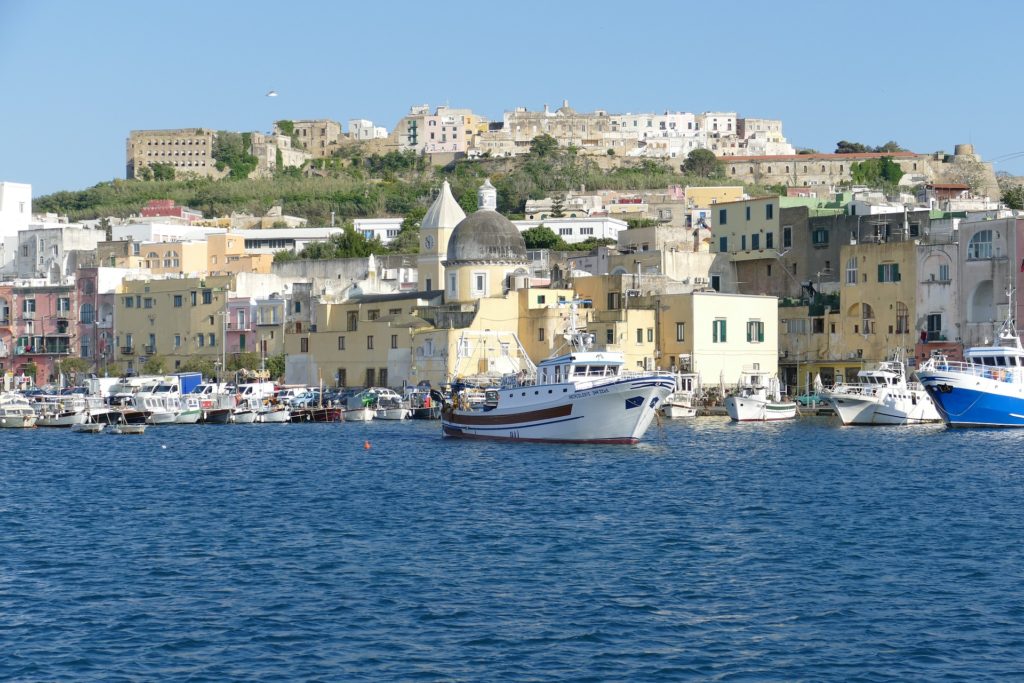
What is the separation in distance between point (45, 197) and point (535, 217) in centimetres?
7062

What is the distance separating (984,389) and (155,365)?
58.5 m

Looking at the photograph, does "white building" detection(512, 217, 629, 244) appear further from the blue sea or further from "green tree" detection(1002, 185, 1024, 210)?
the blue sea

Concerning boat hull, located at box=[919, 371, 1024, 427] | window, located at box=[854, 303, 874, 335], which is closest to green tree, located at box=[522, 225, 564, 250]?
window, located at box=[854, 303, 874, 335]

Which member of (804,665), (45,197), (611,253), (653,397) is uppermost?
(45,197)

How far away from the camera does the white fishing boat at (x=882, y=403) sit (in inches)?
2987

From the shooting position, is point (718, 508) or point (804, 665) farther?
point (718, 508)

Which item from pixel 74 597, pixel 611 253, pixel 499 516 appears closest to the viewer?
pixel 74 597

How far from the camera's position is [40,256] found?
124 metres

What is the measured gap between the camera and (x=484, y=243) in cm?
9462

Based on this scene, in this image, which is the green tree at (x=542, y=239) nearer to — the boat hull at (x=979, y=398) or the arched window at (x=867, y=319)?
the arched window at (x=867, y=319)

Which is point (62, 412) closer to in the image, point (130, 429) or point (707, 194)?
point (130, 429)

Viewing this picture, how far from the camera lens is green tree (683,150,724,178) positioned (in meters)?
186

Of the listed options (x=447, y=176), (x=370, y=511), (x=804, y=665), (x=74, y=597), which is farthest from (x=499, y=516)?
(x=447, y=176)

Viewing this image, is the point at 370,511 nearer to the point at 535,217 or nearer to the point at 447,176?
the point at 535,217
